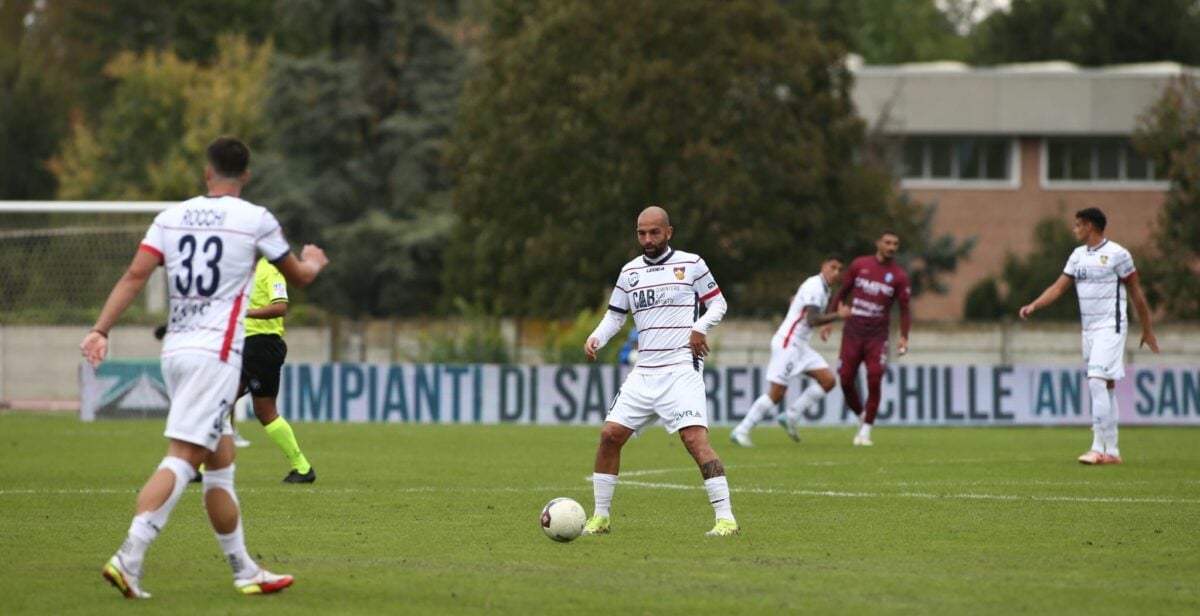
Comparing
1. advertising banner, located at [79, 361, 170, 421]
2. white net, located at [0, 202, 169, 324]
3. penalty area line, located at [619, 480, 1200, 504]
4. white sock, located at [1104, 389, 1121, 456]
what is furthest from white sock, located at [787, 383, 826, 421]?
white net, located at [0, 202, 169, 324]

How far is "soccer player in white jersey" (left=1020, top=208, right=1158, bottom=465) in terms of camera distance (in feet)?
56.3

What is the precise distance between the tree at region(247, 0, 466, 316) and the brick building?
16.7 metres

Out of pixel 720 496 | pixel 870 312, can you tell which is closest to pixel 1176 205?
pixel 870 312

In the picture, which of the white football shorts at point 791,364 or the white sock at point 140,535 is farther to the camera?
the white football shorts at point 791,364

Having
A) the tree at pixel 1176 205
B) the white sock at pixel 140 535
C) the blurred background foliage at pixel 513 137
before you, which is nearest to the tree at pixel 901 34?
the blurred background foliage at pixel 513 137

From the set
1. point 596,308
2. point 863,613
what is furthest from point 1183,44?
point 863,613

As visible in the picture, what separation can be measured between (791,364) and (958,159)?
44.5 meters

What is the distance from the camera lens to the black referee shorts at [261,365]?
1564cm

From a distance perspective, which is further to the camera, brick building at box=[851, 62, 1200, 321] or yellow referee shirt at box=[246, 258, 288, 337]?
brick building at box=[851, 62, 1200, 321]

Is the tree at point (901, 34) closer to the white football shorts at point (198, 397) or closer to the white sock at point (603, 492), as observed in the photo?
the white sock at point (603, 492)

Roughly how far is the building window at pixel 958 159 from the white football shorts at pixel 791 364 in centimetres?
4348

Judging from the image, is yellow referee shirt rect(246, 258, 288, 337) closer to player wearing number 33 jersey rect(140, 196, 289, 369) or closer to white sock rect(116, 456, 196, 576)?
player wearing number 33 jersey rect(140, 196, 289, 369)

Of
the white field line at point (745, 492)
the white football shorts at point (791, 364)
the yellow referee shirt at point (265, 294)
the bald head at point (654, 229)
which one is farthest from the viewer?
the white football shorts at point (791, 364)

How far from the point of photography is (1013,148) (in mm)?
64438
